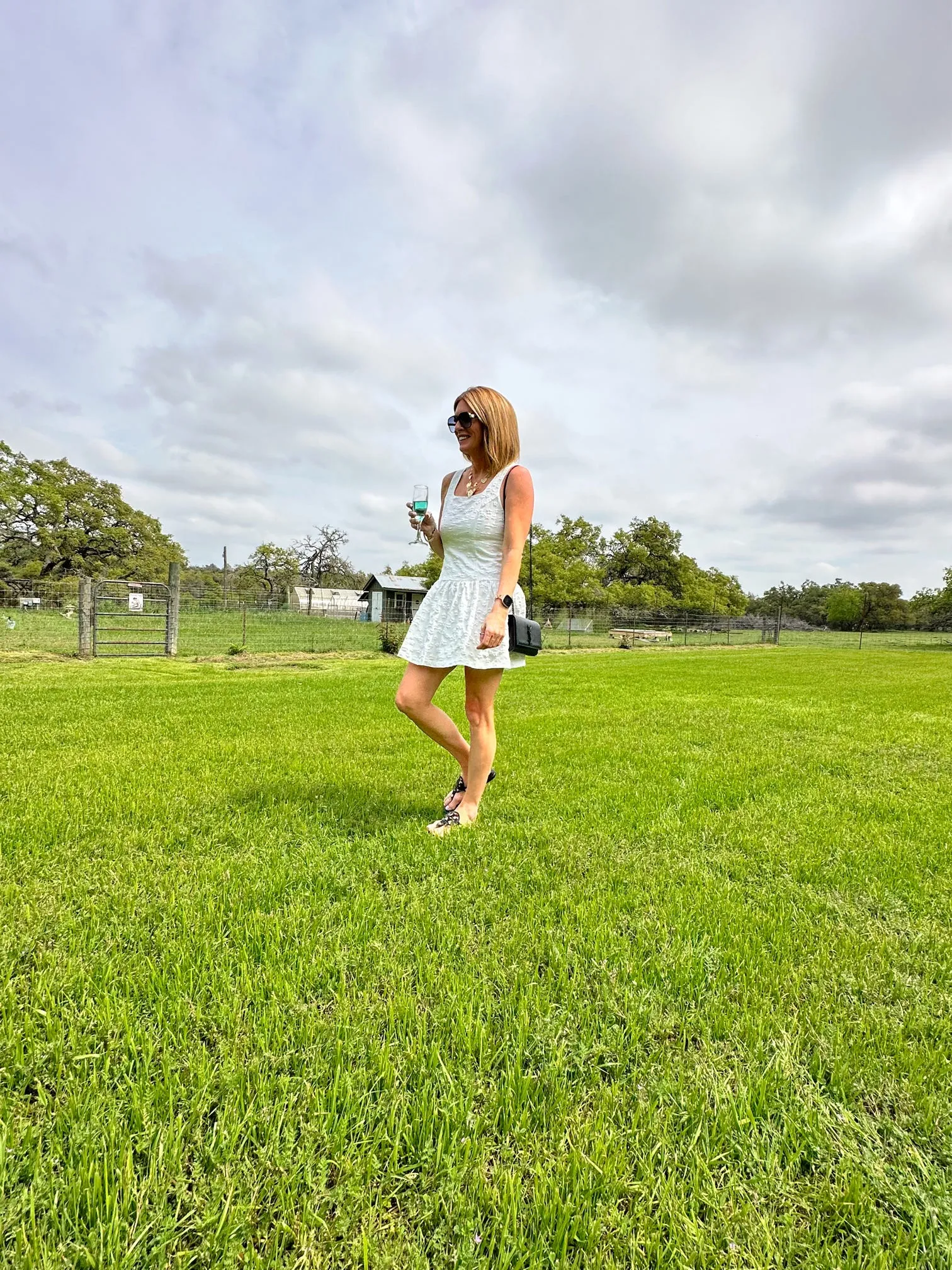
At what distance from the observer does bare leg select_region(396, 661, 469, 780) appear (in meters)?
2.98

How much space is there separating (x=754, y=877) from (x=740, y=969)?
803 millimetres

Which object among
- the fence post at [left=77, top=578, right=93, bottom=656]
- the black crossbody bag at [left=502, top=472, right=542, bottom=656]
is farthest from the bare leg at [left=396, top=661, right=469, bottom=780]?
the fence post at [left=77, top=578, right=93, bottom=656]

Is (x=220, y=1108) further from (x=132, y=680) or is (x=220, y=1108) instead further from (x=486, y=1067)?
(x=132, y=680)

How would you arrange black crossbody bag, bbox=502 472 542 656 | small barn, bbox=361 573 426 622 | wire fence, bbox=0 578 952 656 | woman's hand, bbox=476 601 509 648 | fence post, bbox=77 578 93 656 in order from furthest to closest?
small barn, bbox=361 573 426 622
wire fence, bbox=0 578 952 656
fence post, bbox=77 578 93 656
black crossbody bag, bbox=502 472 542 656
woman's hand, bbox=476 601 509 648

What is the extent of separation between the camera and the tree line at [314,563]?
37312 mm

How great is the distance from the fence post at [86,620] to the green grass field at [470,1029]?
12.1 metres

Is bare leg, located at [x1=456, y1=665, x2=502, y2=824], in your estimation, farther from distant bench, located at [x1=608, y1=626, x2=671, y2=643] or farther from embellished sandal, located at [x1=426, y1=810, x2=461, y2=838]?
distant bench, located at [x1=608, y1=626, x2=671, y2=643]

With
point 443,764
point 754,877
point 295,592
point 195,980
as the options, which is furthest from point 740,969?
point 295,592

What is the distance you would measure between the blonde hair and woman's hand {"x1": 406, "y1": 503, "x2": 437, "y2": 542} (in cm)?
51

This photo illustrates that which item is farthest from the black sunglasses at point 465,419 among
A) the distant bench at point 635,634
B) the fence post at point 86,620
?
the distant bench at point 635,634

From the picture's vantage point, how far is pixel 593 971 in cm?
177

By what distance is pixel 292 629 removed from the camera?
70.1ft

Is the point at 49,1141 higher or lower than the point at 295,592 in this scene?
lower

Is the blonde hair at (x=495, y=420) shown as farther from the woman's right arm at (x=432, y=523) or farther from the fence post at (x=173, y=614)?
the fence post at (x=173, y=614)
